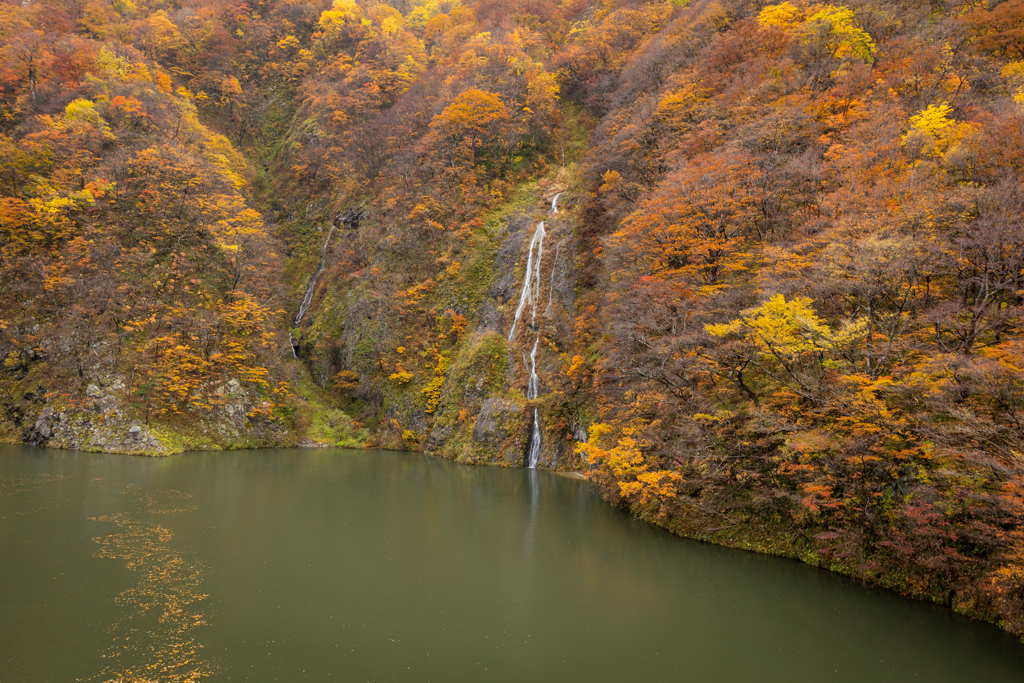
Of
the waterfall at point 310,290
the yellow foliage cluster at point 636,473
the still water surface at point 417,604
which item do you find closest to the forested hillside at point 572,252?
the yellow foliage cluster at point 636,473

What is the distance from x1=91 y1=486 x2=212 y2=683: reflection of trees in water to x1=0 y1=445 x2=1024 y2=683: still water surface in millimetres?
40

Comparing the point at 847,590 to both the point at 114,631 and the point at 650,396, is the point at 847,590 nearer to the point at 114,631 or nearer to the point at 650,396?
the point at 650,396

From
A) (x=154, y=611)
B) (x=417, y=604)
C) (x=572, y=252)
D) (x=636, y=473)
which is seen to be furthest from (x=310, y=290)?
(x=417, y=604)

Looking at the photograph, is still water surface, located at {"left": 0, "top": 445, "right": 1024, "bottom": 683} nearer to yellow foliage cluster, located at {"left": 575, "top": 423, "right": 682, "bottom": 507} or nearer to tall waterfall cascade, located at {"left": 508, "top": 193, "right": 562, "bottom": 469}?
yellow foliage cluster, located at {"left": 575, "top": 423, "right": 682, "bottom": 507}

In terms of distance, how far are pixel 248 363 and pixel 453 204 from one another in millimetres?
16719

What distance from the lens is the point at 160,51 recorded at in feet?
170

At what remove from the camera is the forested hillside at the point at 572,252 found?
1109 cm

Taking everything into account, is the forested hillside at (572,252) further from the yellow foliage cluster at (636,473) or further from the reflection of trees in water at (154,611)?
the reflection of trees in water at (154,611)

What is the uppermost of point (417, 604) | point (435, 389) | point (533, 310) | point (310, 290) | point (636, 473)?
point (310, 290)

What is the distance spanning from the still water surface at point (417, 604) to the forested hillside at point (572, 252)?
1.77 metres

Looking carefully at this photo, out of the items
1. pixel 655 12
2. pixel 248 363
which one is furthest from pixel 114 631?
pixel 655 12

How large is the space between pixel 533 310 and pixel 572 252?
4080mm

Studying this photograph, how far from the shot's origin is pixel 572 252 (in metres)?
30.6

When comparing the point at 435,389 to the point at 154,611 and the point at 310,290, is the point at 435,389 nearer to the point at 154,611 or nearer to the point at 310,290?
the point at 310,290
